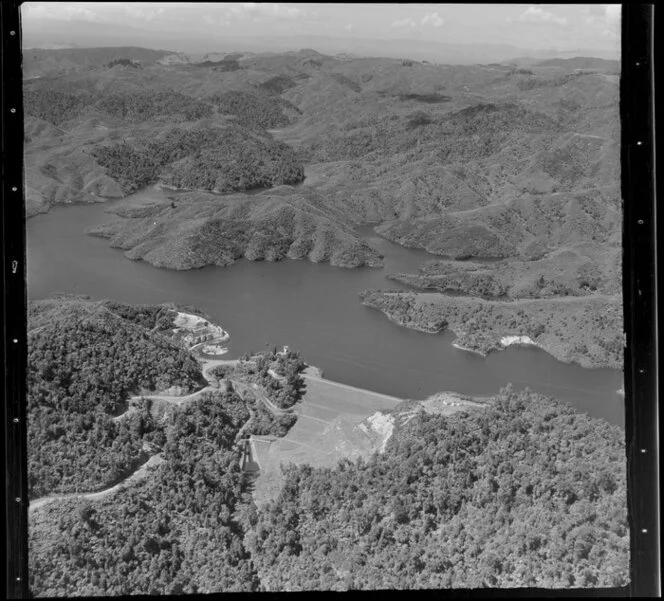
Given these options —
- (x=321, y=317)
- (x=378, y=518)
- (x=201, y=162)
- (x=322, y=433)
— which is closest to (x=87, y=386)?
(x=322, y=433)

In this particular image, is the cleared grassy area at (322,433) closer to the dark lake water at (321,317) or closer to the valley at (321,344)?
the valley at (321,344)

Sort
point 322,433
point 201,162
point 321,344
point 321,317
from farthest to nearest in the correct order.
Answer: point 201,162, point 321,317, point 321,344, point 322,433

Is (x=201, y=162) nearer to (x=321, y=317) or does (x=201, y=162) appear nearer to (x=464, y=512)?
(x=321, y=317)

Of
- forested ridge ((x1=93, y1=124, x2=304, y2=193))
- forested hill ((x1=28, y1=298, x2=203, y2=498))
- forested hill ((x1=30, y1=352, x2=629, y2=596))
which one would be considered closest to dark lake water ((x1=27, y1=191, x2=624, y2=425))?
forested hill ((x1=30, y1=352, x2=629, y2=596))

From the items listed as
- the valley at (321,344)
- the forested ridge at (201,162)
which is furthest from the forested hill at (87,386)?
the forested ridge at (201,162)

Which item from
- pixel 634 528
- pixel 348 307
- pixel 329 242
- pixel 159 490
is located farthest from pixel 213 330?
pixel 634 528

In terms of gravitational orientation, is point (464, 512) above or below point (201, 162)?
below

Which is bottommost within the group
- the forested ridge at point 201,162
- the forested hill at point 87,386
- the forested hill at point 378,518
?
the forested hill at point 378,518

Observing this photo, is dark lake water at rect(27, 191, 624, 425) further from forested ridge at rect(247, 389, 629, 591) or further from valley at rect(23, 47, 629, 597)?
forested ridge at rect(247, 389, 629, 591)

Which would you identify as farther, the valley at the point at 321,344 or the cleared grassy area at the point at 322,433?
the cleared grassy area at the point at 322,433
